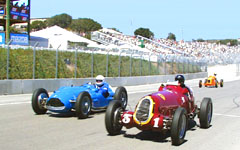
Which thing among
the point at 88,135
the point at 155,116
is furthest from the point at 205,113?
the point at 88,135

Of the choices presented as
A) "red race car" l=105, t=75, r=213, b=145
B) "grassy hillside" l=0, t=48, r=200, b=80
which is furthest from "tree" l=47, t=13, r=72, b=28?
"red race car" l=105, t=75, r=213, b=145

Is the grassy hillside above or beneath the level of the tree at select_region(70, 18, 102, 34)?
beneath

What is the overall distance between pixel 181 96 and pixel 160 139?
56.1 inches

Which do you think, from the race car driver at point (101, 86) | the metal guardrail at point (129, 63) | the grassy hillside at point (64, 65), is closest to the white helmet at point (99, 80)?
the race car driver at point (101, 86)

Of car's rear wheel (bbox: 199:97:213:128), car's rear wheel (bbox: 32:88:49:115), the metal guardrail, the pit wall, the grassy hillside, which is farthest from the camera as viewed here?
the metal guardrail

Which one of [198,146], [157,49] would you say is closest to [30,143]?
[198,146]

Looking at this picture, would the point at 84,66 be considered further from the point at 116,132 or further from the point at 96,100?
the point at 116,132

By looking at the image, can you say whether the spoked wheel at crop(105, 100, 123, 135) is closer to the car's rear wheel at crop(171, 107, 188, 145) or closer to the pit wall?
the car's rear wheel at crop(171, 107, 188, 145)

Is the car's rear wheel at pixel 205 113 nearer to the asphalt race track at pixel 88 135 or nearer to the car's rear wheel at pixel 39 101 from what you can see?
the asphalt race track at pixel 88 135

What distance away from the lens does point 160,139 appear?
8.12 meters

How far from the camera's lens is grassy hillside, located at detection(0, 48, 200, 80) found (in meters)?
19.6

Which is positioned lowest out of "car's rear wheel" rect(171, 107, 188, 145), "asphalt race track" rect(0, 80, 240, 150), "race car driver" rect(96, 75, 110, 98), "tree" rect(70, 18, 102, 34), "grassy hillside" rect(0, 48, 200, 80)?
"asphalt race track" rect(0, 80, 240, 150)

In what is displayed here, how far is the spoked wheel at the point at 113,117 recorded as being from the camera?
26.2ft

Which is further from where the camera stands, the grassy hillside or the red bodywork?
the grassy hillside
